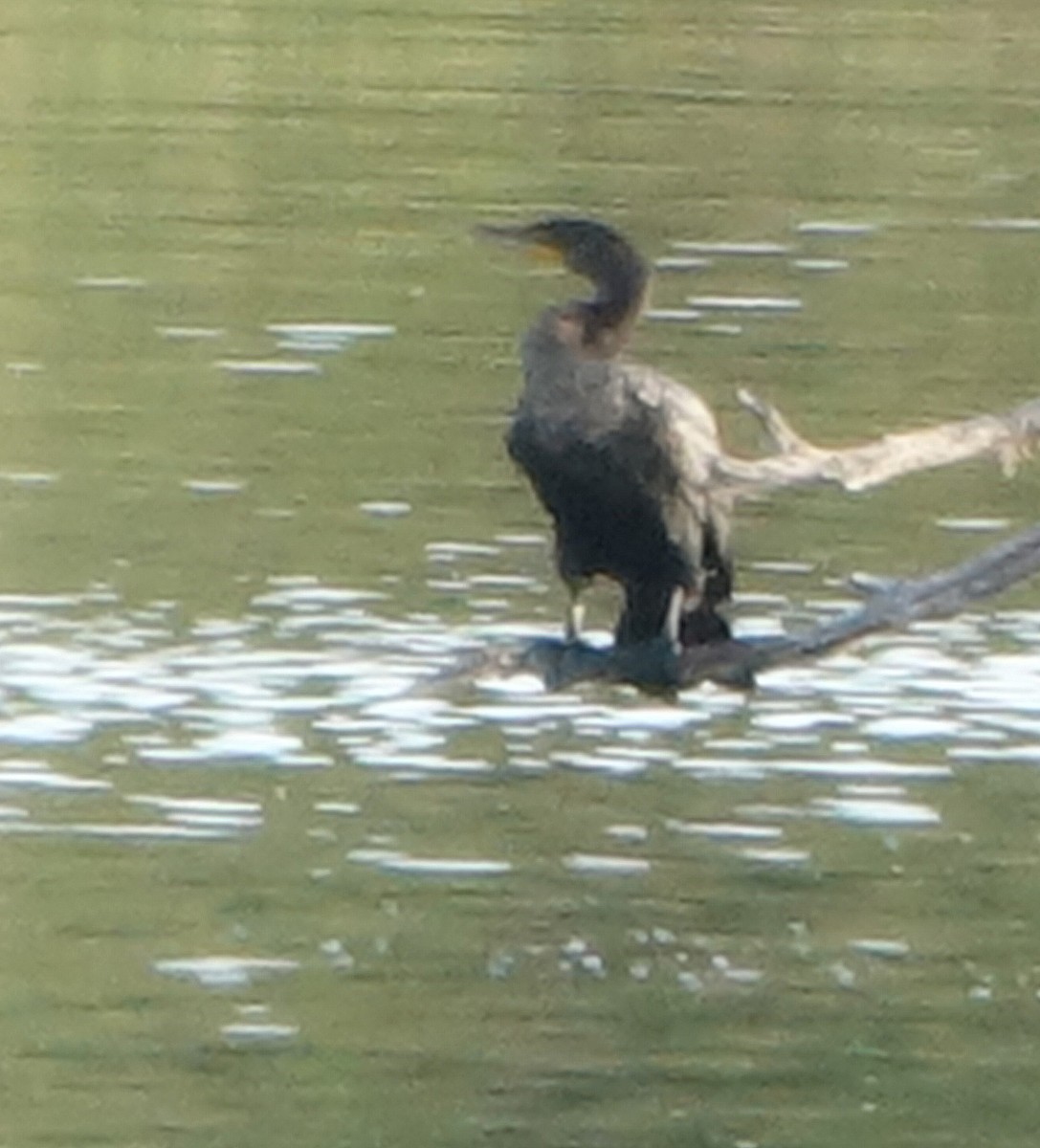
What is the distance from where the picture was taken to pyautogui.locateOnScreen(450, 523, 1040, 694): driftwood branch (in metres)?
8.97

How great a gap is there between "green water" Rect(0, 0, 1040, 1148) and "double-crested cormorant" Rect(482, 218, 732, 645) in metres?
0.92

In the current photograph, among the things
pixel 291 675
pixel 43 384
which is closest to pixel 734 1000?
pixel 291 675

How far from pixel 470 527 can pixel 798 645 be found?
20.8 feet

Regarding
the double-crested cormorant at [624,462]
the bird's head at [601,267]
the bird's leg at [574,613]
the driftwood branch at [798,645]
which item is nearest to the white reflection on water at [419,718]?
the bird's leg at [574,613]

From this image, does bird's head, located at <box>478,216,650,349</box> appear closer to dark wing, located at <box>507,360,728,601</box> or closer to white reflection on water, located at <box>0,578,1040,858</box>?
dark wing, located at <box>507,360,728,601</box>

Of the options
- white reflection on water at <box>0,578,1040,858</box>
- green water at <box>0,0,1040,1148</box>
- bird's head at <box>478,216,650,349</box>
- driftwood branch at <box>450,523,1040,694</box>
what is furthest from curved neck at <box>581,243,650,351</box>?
white reflection on water at <box>0,578,1040,858</box>

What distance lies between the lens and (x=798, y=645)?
9.00 metres

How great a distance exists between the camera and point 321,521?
50.4ft

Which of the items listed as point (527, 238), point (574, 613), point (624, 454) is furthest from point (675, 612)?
point (527, 238)

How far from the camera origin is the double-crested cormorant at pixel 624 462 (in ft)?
32.4

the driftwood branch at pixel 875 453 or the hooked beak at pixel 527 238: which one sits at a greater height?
the hooked beak at pixel 527 238

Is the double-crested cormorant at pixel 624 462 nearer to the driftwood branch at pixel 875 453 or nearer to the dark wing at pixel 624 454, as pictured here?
the dark wing at pixel 624 454

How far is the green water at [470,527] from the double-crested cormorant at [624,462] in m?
Result: 0.92

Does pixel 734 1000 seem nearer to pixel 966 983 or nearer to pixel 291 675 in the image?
pixel 966 983
